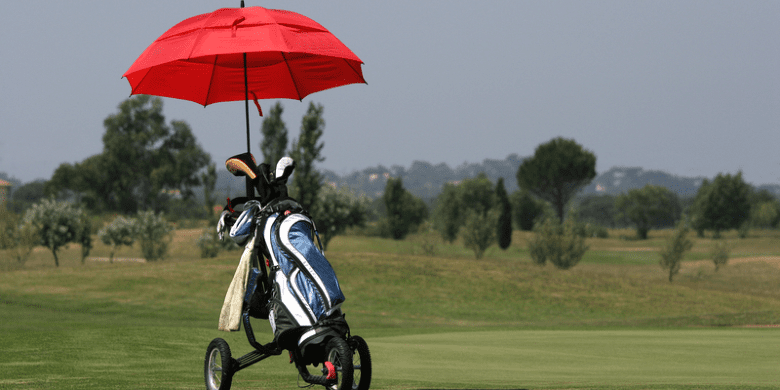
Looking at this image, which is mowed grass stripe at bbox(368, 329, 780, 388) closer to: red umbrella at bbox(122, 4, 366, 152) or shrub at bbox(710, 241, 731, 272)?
red umbrella at bbox(122, 4, 366, 152)

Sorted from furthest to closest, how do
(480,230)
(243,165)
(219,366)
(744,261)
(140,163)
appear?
1. (140,163)
2. (744,261)
3. (480,230)
4. (219,366)
5. (243,165)

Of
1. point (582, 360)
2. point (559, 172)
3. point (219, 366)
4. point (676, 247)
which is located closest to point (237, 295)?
point (219, 366)

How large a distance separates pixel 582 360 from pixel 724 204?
77.1 m

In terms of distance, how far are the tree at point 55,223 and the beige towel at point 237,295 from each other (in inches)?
1650

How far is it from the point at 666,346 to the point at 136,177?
7336 cm

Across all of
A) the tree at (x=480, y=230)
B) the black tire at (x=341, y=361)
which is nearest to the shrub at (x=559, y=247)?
the tree at (x=480, y=230)

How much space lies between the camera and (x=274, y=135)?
4428cm

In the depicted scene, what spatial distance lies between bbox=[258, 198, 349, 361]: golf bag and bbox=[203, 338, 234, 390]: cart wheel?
2.00ft

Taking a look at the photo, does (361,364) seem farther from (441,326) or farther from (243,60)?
(441,326)

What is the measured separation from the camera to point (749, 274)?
163 ft

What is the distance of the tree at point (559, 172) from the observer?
88688 mm

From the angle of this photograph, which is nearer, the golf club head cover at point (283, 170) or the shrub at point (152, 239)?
the golf club head cover at point (283, 170)

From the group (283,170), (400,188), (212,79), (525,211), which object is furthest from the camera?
(525,211)

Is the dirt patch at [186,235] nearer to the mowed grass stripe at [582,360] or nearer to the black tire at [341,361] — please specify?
the mowed grass stripe at [582,360]
